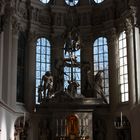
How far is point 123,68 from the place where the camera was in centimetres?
2719

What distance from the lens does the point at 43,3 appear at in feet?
98.1

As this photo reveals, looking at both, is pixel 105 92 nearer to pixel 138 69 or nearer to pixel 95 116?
pixel 95 116

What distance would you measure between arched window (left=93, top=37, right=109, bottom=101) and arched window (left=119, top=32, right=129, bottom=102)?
1.36 m

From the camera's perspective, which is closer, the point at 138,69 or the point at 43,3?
the point at 138,69

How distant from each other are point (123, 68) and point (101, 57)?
239 cm

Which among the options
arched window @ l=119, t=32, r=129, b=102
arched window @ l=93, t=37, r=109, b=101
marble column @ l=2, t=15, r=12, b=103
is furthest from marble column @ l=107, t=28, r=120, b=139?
marble column @ l=2, t=15, r=12, b=103

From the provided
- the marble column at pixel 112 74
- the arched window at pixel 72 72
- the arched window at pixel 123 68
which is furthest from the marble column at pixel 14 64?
the arched window at pixel 123 68

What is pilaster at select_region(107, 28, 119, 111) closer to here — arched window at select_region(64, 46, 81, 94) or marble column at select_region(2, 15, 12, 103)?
arched window at select_region(64, 46, 81, 94)

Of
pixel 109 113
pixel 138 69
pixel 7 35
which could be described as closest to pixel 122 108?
pixel 109 113

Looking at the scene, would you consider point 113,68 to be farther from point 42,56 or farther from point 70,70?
point 42,56

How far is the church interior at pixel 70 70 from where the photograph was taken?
2522 cm

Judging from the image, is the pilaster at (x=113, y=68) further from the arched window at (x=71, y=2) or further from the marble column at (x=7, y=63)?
the marble column at (x=7, y=63)

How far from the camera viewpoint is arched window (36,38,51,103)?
29000 millimetres

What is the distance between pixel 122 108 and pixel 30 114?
597 cm
